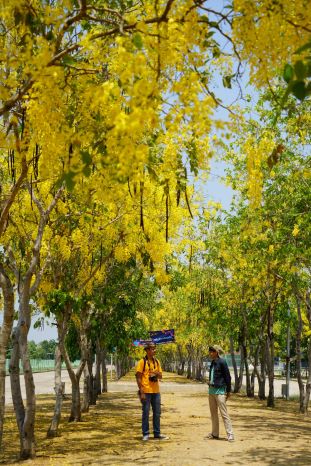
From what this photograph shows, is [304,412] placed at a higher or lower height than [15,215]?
lower

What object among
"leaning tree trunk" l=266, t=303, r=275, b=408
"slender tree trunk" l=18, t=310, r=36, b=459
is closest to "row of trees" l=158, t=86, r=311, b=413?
"leaning tree trunk" l=266, t=303, r=275, b=408

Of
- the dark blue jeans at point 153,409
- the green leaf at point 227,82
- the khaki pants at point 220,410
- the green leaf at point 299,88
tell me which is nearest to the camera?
the green leaf at point 299,88

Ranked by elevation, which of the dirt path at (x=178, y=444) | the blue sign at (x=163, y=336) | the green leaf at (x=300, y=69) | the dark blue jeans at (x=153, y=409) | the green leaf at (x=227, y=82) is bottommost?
the dirt path at (x=178, y=444)

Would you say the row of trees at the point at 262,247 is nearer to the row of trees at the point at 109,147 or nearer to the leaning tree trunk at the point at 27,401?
the row of trees at the point at 109,147

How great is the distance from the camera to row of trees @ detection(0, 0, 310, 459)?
12.9ft

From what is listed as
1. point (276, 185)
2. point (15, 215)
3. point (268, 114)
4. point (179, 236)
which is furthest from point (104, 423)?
point (268, 114)

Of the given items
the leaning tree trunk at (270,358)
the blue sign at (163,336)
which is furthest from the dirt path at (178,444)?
the leaning tree trunk at (270,358)

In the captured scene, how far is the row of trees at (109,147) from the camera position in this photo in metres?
3.93

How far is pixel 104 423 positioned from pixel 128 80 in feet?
36.2

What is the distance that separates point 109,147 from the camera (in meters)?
3.62

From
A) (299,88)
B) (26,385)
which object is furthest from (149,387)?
(299,88)

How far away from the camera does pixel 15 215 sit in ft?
33.8

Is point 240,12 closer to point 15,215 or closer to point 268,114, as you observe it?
point 15,215

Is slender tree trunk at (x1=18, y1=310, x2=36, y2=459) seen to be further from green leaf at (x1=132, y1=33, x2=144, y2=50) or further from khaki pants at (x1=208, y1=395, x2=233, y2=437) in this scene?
green leaf at (x1=132, y1=33, x2=144, y2=50)
